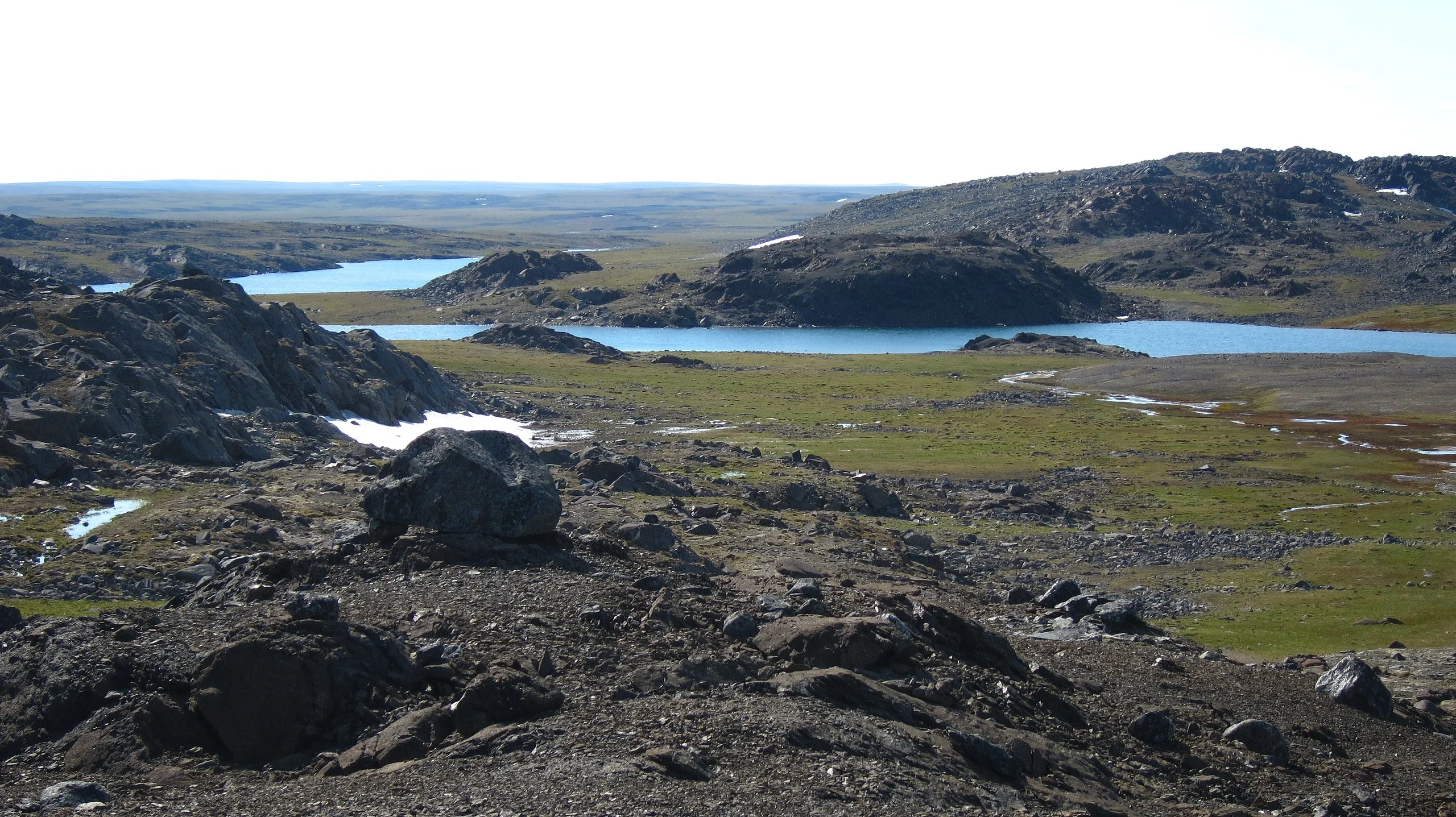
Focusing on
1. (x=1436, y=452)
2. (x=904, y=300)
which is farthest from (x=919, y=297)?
(x=1436, y=452)

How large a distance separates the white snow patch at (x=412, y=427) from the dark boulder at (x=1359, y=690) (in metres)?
36.2

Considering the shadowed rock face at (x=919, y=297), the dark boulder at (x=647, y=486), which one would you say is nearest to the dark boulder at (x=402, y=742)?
the dark boulder at (x=647, y=486)

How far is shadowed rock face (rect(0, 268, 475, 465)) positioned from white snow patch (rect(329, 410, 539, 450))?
3.20ft

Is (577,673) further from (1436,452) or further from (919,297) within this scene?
(919,297)

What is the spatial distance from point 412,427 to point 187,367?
48.6 ft

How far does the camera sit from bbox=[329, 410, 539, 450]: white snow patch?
194 ft

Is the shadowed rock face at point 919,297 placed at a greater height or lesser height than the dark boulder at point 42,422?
lesser

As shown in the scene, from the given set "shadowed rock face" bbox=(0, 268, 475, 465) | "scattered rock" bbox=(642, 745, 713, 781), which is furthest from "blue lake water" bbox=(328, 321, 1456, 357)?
"scattered rock" bbox=(642, 745, 713, 781)

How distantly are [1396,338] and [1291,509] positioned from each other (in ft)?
410

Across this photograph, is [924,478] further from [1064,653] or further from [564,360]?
[564,360]

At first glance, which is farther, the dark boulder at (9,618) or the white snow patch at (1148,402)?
the white snow patch at (1148,402)

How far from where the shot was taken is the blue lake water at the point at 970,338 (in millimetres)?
153000

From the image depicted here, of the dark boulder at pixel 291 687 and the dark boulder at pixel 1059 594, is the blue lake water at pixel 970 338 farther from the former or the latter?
the dark boulder at pixel 291 687

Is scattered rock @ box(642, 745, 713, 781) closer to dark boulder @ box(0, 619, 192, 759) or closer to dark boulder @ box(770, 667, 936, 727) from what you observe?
dark boulder @ box(770, 667, 936, 727)
